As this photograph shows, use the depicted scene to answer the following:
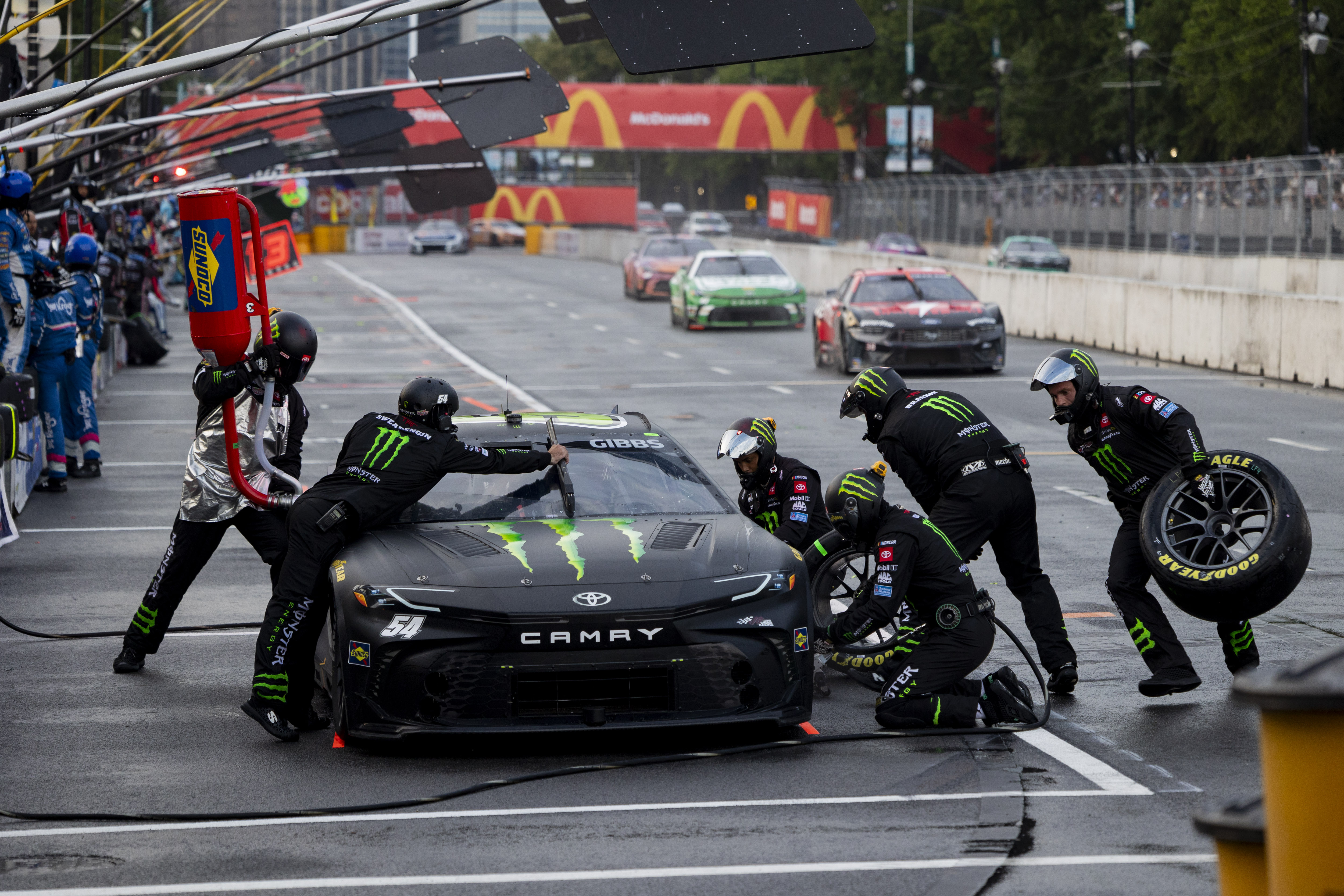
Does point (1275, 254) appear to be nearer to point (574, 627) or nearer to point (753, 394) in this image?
point (753, 394)

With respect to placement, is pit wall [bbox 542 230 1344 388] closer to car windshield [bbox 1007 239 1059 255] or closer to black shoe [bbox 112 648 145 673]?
car windshield [bbox 1007 239 1059 255]

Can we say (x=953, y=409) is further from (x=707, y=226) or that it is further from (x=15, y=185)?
(x=707, y=226)

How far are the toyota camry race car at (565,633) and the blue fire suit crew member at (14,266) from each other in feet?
25.9

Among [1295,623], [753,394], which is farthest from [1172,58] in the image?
[1295,623]

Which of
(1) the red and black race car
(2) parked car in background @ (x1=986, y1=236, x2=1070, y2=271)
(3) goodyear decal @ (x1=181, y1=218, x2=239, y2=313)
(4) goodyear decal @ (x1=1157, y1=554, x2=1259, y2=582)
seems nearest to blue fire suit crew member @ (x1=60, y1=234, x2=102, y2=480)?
(3) goodyear decal @ (x1=181, y1=218, x2=239, y2=313)

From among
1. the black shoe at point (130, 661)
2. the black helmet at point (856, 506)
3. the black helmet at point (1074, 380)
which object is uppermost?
the black helmet at point (1074, 380)

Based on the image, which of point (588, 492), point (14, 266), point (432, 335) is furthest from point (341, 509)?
point (432, 335)

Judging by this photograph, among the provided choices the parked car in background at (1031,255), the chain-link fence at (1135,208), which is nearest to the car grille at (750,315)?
the chain-link fence at (1135,208)

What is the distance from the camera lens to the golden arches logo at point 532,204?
99438 mm

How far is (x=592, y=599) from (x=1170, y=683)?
8.80 ft

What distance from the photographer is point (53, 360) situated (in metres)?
15.5

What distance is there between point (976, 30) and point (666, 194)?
67604 millimetres

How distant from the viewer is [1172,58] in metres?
68.5

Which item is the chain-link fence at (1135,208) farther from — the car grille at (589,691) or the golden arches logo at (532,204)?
the car grille at (589,691)
